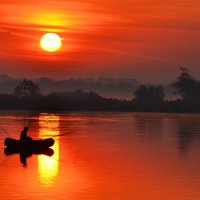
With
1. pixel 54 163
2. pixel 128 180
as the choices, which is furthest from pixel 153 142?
pixel 128 180

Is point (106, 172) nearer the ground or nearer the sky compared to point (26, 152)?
nearer the ground

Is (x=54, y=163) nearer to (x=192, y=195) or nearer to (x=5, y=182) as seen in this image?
(x=5, y=182)

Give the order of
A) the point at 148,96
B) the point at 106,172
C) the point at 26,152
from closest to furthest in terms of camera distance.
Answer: the point at 106,172 < the point at 26,152 < the point at 148,96

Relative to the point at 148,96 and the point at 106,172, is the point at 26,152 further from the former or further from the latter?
the point at 148,96

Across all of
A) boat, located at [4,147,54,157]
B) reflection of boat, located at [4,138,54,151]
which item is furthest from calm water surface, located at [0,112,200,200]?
reflection of boat, located at [4,138,54,151]

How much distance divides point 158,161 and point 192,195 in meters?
11.3

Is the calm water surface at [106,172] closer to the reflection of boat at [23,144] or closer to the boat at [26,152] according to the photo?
the boat at [26,152]

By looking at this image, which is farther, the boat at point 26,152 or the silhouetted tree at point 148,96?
the silhouetted tree at point 148,96

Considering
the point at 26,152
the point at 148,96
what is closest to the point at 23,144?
the point at 26,152

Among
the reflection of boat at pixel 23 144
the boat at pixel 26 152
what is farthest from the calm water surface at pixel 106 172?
the reflection of boat at pixel 23 144

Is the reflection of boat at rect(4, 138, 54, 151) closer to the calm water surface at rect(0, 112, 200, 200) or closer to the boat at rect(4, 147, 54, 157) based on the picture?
the boat at rect(4, 147, 54, 157)

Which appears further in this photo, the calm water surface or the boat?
the boat

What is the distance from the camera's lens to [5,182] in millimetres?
27750

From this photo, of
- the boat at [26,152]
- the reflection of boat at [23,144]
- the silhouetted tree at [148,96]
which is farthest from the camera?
the silhouetted tree at [148,96]
